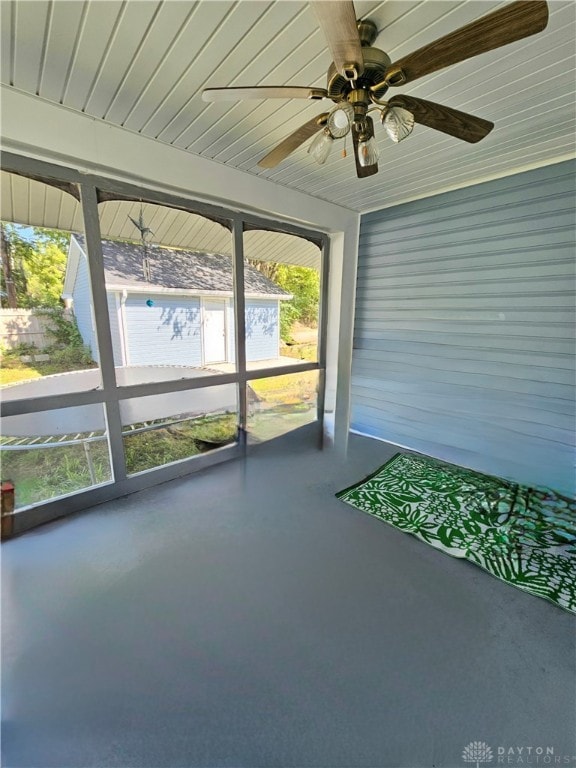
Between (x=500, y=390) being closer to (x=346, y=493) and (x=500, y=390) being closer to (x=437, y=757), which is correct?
(x=346, y=493)

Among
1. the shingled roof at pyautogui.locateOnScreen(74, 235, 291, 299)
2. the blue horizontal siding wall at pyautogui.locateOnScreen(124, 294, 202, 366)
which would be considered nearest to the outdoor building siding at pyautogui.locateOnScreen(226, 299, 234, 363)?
the shingled roof at pyautogui.locateOnScreen(74, 235, 291, 299)

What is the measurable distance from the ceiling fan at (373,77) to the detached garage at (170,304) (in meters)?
1.56

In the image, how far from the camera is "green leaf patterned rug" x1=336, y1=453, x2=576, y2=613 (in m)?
1.95

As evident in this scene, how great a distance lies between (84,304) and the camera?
7.84 feet

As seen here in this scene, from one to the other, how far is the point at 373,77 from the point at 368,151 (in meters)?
0.26

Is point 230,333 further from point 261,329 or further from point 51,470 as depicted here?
point 51,470

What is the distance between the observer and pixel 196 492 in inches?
110

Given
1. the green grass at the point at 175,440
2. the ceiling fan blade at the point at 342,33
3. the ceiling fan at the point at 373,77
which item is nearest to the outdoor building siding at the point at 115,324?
the green grass at the point at 175,440

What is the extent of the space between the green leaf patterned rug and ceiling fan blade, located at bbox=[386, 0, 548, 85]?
2518mm

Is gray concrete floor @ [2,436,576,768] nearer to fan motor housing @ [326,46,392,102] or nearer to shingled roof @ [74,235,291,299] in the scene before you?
shingled roof @ [74,235,291,299]

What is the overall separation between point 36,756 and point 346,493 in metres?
2.22

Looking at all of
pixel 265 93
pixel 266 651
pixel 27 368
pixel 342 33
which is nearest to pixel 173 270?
pixel 27 368

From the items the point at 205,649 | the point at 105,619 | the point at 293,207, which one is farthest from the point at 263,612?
the point at 293,207

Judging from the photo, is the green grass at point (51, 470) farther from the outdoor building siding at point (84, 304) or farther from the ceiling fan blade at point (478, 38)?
the ceiling fan blade at point (478, 38)
